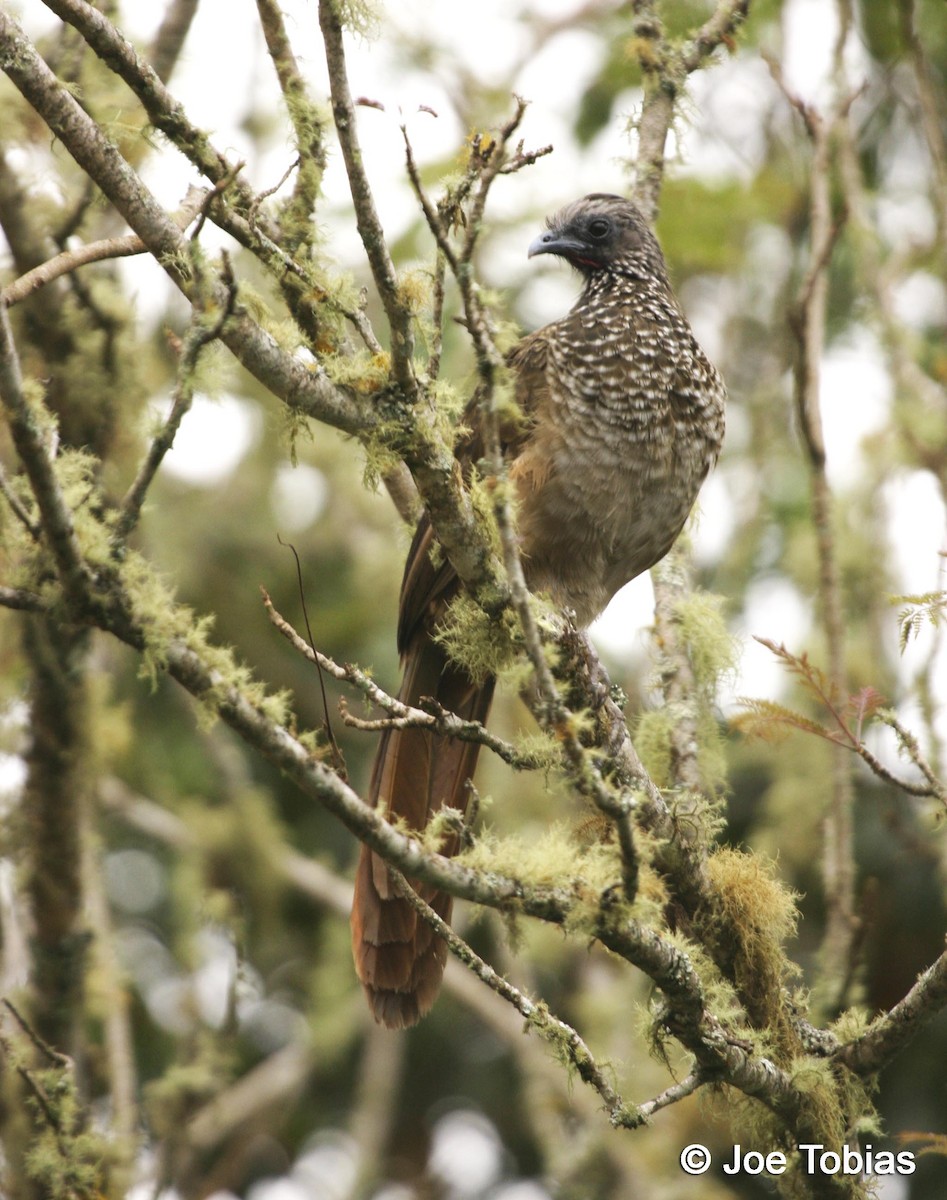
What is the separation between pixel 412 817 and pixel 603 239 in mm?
1981

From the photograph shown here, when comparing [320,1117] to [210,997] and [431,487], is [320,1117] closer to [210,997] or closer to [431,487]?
[210,997]

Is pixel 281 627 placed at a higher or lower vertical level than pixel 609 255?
lower

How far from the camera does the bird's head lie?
434 cm

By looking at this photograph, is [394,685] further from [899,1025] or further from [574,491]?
[899,1025]

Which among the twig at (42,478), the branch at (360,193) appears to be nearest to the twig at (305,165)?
the branch at (360,193)

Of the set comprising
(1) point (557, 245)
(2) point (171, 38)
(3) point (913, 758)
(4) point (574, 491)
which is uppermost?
(2) point (171, 38)

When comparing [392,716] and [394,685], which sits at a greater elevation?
[394,685]

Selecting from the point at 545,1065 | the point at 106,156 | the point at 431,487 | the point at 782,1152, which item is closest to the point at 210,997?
the point at 545,1065

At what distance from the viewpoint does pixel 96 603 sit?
2125 mm

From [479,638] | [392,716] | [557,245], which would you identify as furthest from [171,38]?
[392,716]

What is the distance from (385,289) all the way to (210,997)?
4.30 meters

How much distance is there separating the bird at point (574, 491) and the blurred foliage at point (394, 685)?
18.5 inches

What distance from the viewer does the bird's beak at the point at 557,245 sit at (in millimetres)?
4434

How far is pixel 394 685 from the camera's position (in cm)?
554
